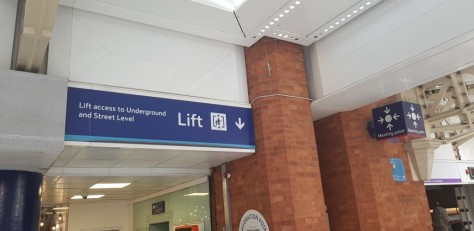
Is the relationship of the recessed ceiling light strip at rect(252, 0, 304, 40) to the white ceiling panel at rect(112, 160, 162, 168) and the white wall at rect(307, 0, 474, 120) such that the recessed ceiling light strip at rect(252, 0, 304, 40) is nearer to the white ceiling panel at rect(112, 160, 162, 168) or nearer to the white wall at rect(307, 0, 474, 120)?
the white wall at rect(307, 0, 474, 120)

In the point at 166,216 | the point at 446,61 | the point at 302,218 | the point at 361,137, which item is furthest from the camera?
the point at 166,216

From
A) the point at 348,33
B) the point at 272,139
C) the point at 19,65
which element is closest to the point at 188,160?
the point at 272,139

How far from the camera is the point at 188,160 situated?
519 cm

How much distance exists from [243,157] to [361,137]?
6.32 ft

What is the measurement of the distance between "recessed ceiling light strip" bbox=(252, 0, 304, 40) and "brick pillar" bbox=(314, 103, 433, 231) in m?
1.81

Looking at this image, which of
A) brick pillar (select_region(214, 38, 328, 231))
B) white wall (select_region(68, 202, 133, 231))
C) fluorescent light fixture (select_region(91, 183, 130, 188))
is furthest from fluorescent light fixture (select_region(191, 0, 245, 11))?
white wall (select_region(68, 202, 133, 231))

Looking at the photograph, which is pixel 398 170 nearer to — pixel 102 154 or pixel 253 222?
pixel 253 222

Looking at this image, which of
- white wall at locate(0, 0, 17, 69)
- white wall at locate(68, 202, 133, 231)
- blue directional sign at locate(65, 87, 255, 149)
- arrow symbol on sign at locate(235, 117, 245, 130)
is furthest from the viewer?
white wall at locate(68, 202, 133, 231)

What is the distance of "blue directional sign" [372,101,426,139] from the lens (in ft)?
18.1

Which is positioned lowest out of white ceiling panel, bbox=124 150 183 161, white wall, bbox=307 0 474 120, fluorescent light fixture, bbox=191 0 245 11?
white ceiling panel, bbox=124 150 183 161

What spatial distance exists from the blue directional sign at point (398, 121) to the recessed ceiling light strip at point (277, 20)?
1913 millimetres

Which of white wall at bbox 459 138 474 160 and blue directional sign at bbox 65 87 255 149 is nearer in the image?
blue directional sign at bbox 65 87 255 149

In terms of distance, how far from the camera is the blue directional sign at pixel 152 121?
3963 millimetres

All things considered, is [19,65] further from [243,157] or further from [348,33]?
[348,33]
